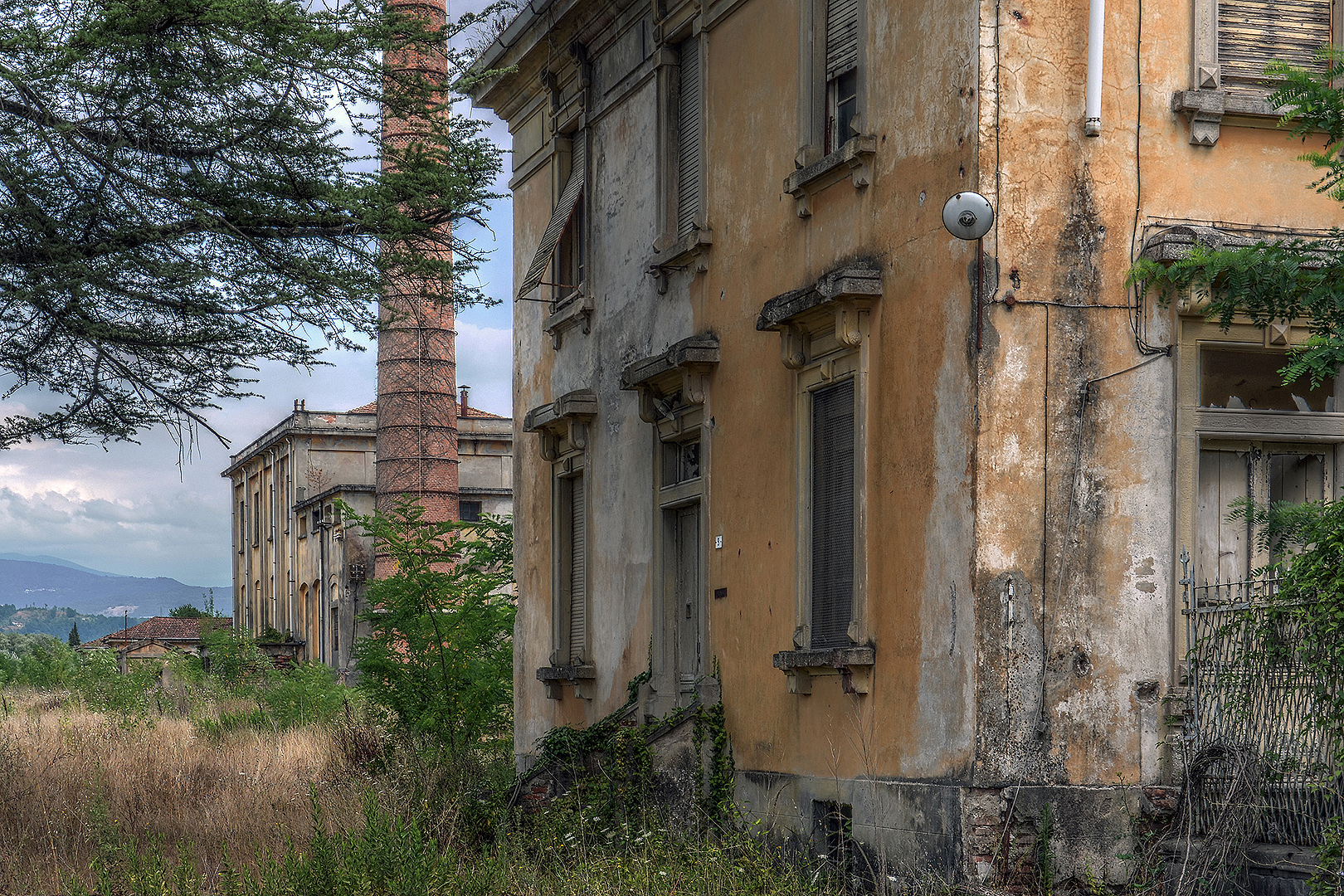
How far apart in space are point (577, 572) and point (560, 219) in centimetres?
398

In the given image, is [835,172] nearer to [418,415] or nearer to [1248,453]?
[1248,453]

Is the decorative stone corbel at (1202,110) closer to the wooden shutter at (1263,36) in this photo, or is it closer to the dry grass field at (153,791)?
the wooden shutter at (1263,36)

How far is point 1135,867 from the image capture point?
8.91m

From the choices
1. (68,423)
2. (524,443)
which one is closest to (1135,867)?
(68,423)

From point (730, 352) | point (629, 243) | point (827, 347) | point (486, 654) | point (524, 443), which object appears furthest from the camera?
point (486, 654)

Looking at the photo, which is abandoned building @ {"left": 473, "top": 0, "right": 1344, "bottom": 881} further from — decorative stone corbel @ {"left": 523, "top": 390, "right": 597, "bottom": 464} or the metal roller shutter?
the metal roller shutter

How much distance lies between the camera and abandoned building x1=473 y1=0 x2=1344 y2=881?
9094mm

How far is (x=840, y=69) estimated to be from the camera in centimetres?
1123

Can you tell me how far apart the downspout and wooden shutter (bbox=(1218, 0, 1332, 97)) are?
0.99 m

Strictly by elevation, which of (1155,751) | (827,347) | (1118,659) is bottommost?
(1155,751)

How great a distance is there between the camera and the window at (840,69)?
11.1 m

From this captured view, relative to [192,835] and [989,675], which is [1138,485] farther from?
[192,835]

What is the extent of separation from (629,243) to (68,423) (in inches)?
224

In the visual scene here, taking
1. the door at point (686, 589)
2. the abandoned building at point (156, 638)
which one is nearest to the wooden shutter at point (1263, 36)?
the door at point (686, 589)
